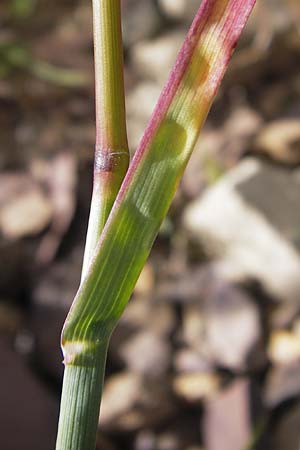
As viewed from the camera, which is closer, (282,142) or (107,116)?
(107,116)

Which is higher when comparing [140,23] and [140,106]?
[140,23]

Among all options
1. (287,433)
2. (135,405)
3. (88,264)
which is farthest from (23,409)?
(88,264)

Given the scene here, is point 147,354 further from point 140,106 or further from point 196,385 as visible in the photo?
point 140,106

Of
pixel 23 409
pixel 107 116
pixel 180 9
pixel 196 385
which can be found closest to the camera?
pixel 107 116

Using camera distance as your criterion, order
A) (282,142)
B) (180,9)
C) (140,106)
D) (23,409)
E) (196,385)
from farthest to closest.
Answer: (180,9)
(140,106)
(282,142)
(196,385)
(23,409)

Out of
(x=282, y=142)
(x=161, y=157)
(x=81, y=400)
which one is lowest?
(x=81, y=400)

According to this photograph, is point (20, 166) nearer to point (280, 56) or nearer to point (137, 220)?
point (280, 56)

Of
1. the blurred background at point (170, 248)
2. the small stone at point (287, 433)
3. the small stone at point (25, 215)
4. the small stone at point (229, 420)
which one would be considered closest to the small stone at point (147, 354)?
the blurred background at point (170, 248)

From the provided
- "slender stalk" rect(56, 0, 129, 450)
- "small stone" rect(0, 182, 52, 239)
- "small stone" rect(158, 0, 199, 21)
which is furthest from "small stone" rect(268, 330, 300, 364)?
"slender stalk" rect(56, 0, 129, 450)
